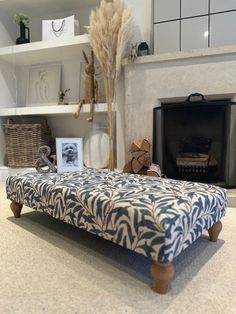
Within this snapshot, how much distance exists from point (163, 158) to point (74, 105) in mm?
1137

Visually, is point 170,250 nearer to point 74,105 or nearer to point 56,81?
point 74,105

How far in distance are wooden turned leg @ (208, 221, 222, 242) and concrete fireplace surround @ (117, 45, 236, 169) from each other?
1.21m

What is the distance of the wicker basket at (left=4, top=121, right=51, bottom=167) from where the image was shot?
113 inches

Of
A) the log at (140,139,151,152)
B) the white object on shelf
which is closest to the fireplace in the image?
the log at (140,139,151,152)

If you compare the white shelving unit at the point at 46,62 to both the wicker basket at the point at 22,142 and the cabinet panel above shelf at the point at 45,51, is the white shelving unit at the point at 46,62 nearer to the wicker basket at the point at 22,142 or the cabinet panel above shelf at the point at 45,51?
the cabinet panel above shelf at the point at 45,51

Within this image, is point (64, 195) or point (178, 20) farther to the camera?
point (178, 20)

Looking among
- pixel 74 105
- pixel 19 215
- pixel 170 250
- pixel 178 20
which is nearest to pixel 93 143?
pixel 74 105

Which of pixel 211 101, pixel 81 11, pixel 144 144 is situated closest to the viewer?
pixel 211 101

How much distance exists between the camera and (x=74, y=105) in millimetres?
2744

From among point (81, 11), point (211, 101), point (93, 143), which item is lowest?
point (93, 143)

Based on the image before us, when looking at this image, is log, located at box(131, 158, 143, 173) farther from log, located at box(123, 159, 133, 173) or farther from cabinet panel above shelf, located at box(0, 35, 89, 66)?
cabinet panel above shelf, located at box(0, 35, 89, 66)

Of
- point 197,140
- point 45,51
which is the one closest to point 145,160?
point 197,140

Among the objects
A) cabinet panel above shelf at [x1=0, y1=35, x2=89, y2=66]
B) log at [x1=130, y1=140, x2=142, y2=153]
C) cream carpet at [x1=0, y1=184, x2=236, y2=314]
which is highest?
cabinet panel above shelf at [x1=0, y1=35, x2=89, y2=66]

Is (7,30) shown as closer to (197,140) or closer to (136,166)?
(136,166)
